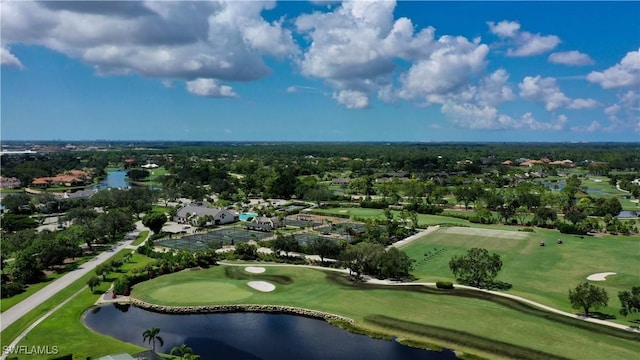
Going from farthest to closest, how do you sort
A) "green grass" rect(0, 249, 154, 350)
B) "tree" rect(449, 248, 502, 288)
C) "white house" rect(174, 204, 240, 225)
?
"white house" rect(174, 204, 240, 225) < "tree" rect(449, 248, 502, 288) < "green grass" rect(0, 249, 154, 350)

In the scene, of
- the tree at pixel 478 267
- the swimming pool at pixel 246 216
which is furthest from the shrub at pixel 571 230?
the swimming pool at pixel 246 216

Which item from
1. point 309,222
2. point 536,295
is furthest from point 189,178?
point 536,295

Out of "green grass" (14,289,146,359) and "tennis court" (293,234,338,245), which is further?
"tennis court" (293,234,338,245)

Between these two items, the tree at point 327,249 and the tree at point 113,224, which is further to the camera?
the tree at point 113,224

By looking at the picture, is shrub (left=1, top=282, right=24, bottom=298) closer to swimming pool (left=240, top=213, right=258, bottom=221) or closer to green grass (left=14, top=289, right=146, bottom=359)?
green grass (left=14, top=289, right=146, bottom=359)

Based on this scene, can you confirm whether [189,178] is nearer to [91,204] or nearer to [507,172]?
[91,204]

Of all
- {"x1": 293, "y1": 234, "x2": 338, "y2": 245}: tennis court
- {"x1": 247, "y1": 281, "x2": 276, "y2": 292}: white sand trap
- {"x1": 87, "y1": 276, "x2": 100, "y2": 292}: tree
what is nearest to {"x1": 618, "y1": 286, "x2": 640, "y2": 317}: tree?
{"x1": 247, "y1": 281, "x2": 276, "y2": 292}: white sand trap

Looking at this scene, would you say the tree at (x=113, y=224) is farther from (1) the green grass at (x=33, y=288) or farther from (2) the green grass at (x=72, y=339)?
(2) the green grass at (x=72, y=339)
